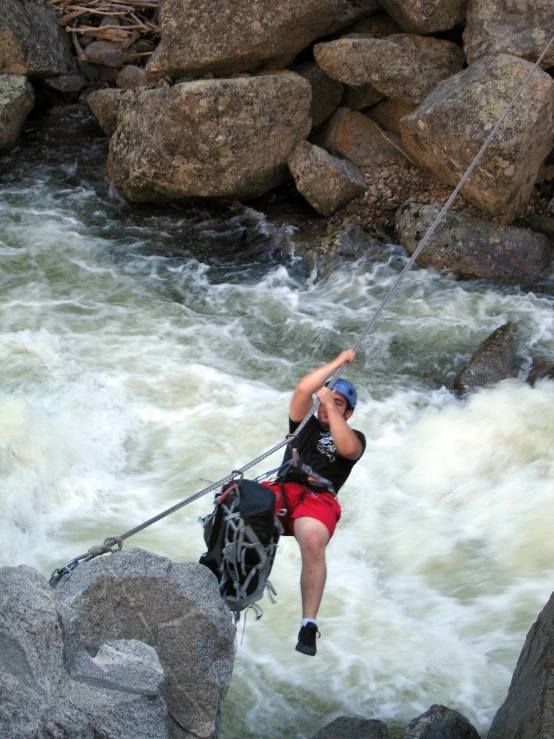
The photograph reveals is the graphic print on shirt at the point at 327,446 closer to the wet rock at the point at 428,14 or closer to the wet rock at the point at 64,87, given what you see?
the wet rock at the point at 428,14

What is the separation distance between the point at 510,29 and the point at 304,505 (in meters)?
7.58

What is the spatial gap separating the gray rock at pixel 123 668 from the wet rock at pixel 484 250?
684 centimetres

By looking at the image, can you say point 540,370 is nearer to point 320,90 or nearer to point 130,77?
point 320,90

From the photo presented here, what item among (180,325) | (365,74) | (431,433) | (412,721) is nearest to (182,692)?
(412,721)

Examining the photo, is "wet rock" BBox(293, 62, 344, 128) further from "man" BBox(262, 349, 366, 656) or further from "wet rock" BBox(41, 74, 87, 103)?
"man" BBox(262, 349, 366, 656)

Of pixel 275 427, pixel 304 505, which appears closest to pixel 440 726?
pixel 304 505

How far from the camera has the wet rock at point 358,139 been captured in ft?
35.1

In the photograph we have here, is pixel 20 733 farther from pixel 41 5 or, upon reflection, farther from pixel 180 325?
pixel 41 5

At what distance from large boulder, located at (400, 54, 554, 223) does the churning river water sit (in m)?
1.16

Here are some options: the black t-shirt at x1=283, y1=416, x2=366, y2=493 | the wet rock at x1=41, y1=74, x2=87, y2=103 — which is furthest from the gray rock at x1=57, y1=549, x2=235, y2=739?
the wet rock at x1=41, y1=74, x2=87, y2=103

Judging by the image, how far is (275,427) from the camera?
714 cm

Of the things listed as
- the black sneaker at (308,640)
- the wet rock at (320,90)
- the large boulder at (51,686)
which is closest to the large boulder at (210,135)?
the wet rock at (320,90)

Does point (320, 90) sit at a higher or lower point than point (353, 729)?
higher

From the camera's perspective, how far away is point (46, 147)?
37.6 feet
